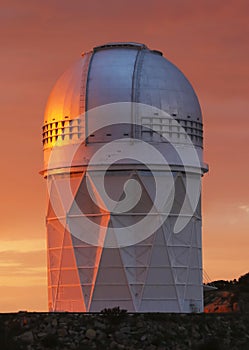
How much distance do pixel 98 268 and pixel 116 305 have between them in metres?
2.19

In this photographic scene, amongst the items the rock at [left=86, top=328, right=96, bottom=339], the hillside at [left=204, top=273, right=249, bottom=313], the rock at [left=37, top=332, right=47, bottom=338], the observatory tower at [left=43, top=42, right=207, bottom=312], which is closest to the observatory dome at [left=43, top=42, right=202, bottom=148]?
the observatory tower at [left=43, top=42, right=207, bottom=312]

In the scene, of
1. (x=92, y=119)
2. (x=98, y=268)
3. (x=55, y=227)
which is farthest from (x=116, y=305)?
(x=92, y=119)

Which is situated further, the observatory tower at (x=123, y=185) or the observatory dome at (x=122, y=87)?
the observatory dome at (x=122, y=87)

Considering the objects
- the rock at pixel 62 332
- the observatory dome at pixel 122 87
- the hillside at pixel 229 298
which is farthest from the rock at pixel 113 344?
the hillside at pixel 229 298

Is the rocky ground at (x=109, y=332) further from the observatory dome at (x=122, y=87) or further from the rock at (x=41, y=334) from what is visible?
the observatory dome at (x=122, y=87)

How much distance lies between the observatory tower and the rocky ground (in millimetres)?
6468

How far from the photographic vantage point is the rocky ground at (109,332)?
167ft

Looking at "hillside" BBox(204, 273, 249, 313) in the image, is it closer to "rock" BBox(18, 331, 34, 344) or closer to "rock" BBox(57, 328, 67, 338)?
"rock" BBox(57, 328, 67, 338)

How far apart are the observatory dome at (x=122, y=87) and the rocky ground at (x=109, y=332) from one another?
41.1ft

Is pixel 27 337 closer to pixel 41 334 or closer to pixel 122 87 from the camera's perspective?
pixel 41 334

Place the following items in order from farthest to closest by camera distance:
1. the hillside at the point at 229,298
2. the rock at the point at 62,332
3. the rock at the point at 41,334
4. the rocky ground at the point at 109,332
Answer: the hillside at the point at 229,298 → the rock at the point at 62,332 → the rock at the point at 41,334 → the rocky ground at the point at 109,332

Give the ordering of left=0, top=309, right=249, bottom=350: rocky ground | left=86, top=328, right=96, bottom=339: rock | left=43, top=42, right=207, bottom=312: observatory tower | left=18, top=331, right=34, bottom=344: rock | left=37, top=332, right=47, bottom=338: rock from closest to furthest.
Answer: left=18, top=331, right=34, bottom=344: rock, left=0, top=309, right=249, bottom=350: rocky ground, left=37, top=332, right=47, bottom=338: rock, left=86, top=328, right=96, bottom=339: rock, left=43, top=42, right=207, bottom=312: observatory tower

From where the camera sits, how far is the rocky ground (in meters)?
50.9

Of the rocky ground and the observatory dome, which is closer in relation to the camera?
the rocky ground
